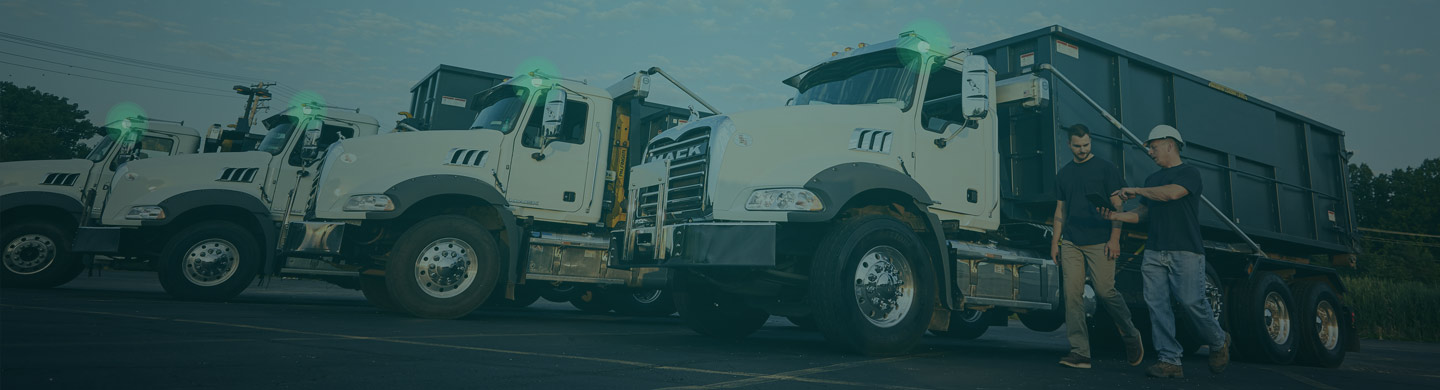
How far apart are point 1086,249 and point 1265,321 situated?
3.58 m

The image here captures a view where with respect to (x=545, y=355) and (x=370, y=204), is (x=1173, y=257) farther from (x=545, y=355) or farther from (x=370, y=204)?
(x=370, y=204)

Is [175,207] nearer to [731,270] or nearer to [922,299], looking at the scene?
[731,270]

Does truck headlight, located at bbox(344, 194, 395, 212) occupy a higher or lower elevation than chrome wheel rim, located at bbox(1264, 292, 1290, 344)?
higher

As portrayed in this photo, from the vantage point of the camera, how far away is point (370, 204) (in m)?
8.01

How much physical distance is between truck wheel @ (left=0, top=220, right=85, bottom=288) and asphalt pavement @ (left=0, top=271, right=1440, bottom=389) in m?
3.19

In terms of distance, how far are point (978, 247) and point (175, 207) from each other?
29.1ft

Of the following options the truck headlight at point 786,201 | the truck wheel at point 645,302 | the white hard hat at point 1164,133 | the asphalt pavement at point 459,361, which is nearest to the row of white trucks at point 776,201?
the truck headlight at point 786,201

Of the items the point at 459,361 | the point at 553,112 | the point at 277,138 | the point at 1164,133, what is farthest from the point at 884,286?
the point at 277,138

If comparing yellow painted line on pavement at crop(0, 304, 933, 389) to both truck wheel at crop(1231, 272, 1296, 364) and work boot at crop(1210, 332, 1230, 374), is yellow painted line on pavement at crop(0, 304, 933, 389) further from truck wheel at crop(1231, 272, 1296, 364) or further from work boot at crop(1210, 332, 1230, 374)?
truck wheel at crop(1231, 272, 1296, 364)

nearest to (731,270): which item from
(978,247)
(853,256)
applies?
(853,256)

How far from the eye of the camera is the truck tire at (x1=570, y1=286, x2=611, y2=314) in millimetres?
11922

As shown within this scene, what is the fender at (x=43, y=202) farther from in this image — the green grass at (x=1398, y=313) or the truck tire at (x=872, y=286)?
the green grass at (x=1398, y=313)

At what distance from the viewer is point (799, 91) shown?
7.76m

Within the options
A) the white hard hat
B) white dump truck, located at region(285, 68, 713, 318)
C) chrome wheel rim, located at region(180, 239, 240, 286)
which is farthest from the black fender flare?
chrome wheel rim, located at region(180, 239, 240, 286)
